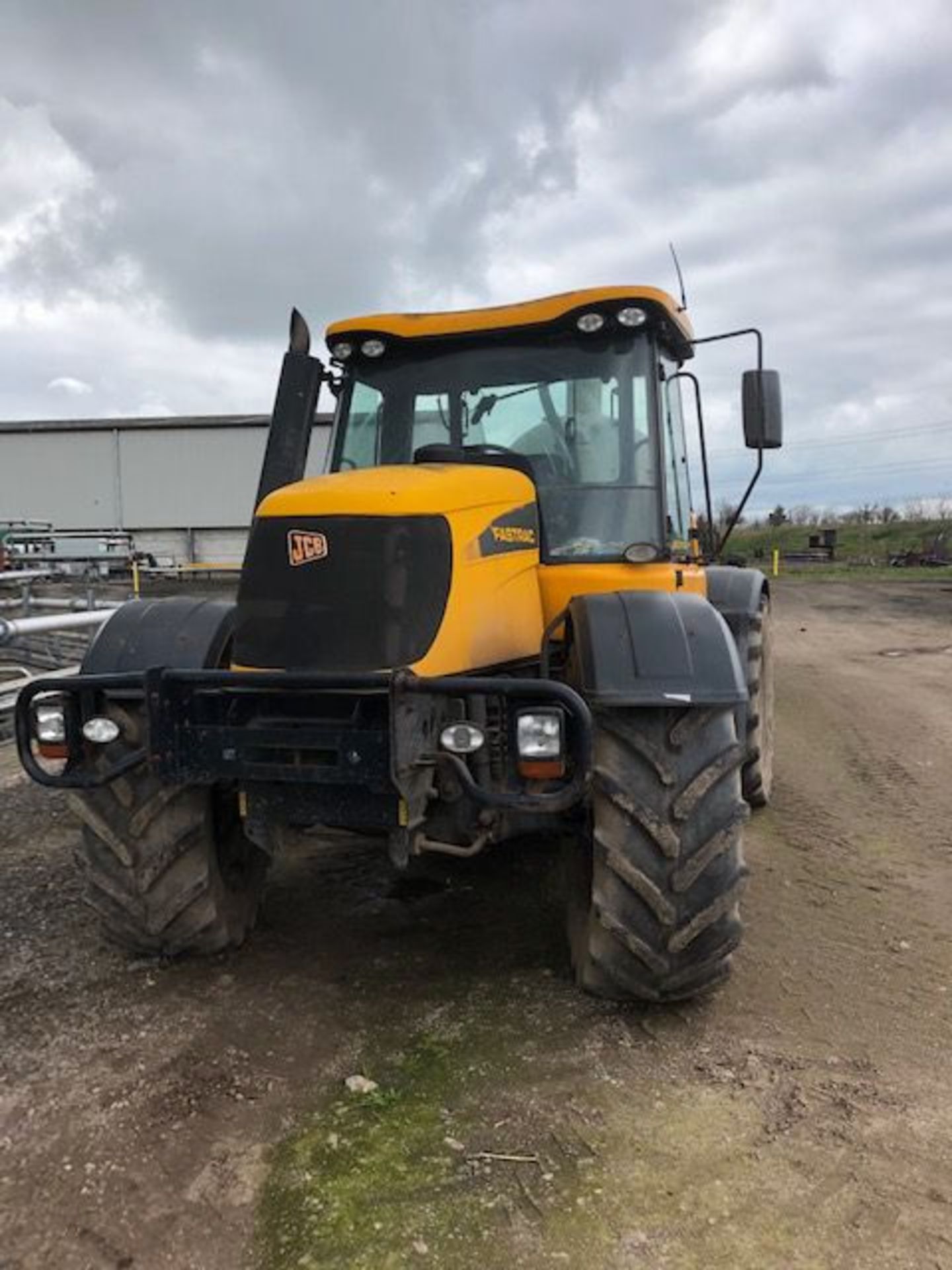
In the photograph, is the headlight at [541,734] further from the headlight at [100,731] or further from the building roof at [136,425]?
the building roof at [136,425]

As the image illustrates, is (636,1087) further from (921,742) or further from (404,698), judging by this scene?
(921,742)

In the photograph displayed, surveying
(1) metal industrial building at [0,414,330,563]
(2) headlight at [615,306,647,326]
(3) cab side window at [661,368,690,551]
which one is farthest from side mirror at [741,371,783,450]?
(1) metal industrial building at [0,414,330,563]

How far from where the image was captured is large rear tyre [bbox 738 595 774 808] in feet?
18.6

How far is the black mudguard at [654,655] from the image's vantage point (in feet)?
10.5

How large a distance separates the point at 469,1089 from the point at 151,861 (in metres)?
1.38

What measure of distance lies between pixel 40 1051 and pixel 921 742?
21.5 feet

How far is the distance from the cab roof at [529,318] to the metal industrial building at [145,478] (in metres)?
27.2

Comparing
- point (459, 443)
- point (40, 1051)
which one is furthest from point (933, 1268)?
point (459, 443)

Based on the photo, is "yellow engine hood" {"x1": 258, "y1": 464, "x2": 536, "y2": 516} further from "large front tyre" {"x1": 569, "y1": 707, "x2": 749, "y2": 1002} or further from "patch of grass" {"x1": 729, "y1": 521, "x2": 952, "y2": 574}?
"patch of grass" {"x1": 729, "y1": 521, "x2": 952, "y2": 574}

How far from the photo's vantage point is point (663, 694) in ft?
10.4

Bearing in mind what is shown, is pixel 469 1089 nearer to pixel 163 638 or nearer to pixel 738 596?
pixel 163 638

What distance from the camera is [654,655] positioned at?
10.8 feet

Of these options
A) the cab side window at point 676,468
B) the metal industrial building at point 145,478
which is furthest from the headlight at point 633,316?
the metal industrial building at point 145,478

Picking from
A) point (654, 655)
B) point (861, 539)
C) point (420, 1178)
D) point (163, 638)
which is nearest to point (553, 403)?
point (654, 655)
